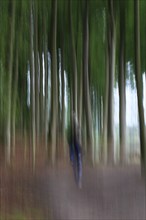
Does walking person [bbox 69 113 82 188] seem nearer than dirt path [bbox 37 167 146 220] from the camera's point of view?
No

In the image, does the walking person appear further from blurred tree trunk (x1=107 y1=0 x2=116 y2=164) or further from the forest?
blurred tree trunk (x1=107 y1=0 x2=116 y2=164)

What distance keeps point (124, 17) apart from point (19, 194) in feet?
8.97

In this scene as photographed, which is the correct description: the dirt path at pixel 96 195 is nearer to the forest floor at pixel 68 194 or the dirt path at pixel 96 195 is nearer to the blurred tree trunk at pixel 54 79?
the forest floor at pixel 68 194

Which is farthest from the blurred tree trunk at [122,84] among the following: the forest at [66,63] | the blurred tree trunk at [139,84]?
the blurred tree trunk at [139,84]

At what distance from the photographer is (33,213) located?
3453 mm

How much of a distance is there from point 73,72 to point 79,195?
1721 mm

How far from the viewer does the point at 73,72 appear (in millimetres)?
4977

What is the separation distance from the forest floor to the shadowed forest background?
0.61 metres

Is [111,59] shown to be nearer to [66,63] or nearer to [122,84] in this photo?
[122,84]

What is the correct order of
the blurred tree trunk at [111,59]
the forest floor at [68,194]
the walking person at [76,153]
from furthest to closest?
the blurred tree trunk at [111,59] < the walking person at [76,153] < the forest floor at [68,194]

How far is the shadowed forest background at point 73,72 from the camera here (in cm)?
478

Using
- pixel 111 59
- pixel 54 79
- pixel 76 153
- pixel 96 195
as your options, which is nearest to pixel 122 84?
pixel 111 59

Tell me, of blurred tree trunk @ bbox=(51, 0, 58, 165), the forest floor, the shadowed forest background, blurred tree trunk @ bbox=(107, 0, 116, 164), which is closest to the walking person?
the forest floor

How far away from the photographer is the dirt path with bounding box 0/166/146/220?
3.55m
